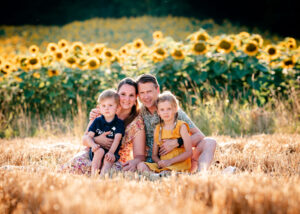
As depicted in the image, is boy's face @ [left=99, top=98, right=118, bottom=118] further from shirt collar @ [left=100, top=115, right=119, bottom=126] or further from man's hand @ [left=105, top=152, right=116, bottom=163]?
man's hand @ [left=105, top=152, right=116, bottom=163]

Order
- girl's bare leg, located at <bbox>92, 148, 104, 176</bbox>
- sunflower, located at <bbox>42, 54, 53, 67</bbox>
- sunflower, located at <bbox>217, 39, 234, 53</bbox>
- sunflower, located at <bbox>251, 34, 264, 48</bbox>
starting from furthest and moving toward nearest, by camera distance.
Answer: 1. sunflower, located at <bbox>42, 54, 53, 67</bbox>
2. sunflower, located at <bbox>251, 34, 264, 48</bbox>
3. sunflower, located at <bbox>217, 39, 234, 53</bbox>
4. girl's bare leg, located at <bbox>92, 148, 104, 176</bbox>

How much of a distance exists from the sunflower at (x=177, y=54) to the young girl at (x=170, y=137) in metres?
2.89

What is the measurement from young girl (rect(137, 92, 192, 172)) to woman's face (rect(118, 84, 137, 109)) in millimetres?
391

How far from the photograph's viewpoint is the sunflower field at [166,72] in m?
6.23

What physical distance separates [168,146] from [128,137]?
0.56 m

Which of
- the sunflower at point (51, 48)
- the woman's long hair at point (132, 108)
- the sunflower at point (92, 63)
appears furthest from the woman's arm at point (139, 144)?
the sunflower at point (51, 48)

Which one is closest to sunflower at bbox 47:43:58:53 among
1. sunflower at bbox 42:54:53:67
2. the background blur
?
sunflower at bbox 42:54:53:67

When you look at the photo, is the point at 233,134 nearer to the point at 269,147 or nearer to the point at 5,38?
the point at 269,147

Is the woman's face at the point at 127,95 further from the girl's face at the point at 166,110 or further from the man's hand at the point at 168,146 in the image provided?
the man's hand at the point at 168,146

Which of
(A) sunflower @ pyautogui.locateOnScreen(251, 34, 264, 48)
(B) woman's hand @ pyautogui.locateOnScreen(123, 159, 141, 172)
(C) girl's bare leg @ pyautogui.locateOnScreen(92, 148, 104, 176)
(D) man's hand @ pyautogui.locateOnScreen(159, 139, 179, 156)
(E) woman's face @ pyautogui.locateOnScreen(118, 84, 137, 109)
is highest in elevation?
(A) sunflower @ pyautogui.locateOnScreen(251, 34, 264, 48)

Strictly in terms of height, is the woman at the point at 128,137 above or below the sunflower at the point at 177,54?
below

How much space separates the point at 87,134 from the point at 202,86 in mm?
3251

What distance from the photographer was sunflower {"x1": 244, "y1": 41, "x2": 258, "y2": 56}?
622 centimetres

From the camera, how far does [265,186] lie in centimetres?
186
